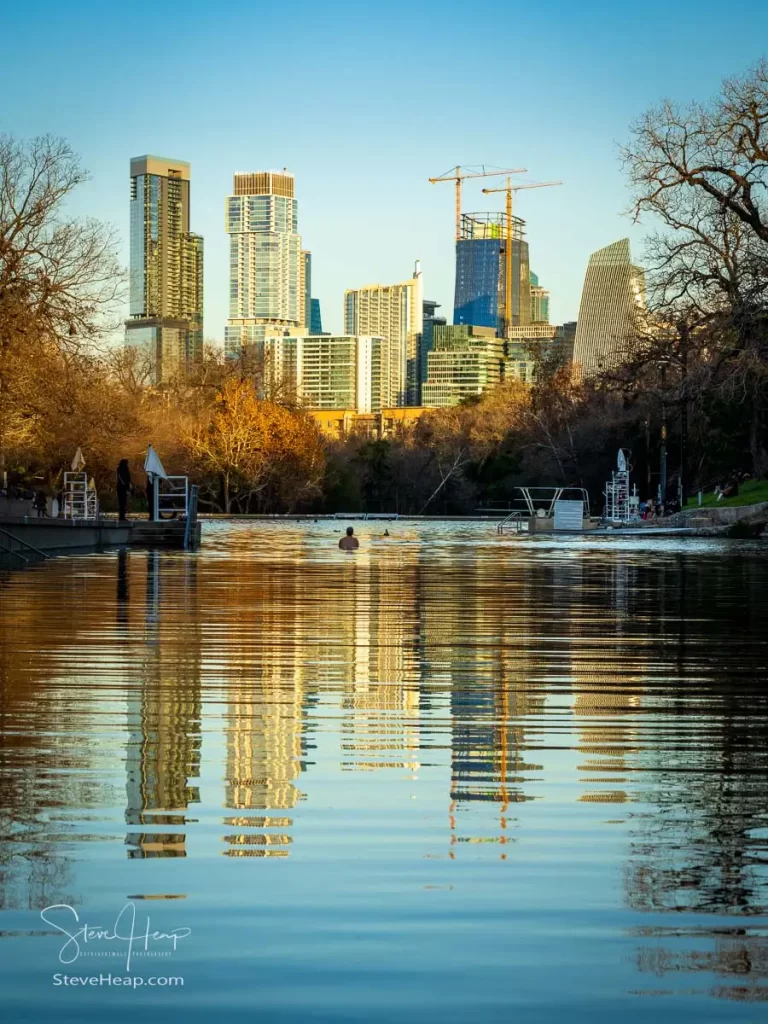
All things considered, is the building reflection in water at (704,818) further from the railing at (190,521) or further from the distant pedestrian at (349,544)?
the railing at (190,521)

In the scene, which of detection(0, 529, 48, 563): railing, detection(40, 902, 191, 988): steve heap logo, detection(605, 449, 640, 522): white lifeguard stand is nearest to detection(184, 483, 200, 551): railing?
detection(0, 529, 48, 563): railing

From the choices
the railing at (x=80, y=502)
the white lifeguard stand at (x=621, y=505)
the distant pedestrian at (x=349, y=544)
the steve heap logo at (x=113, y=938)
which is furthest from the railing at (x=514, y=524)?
the steve heap logo at (x=113, y=938)

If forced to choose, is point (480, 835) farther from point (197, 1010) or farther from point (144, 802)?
point (197, 1010)

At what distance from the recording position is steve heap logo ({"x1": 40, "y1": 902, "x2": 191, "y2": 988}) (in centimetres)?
430

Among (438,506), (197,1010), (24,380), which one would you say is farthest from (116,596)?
(438,506)

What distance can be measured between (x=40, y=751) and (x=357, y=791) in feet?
6.00

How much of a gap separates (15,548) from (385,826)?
26206 mm

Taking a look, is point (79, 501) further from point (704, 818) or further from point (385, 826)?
point (704, 818)

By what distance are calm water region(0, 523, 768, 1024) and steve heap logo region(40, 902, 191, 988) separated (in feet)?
0.04

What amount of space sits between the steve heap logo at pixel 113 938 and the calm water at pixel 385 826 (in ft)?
0.04

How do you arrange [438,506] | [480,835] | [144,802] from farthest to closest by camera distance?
[438,506], [144,802], [480,835]

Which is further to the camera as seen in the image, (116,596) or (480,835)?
(116,596)

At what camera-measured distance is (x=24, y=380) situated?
39031 millimetres

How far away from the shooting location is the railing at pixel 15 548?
30.1m
